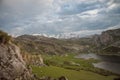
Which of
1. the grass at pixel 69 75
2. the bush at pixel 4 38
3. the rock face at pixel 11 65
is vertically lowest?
the grass at pixel 69 75

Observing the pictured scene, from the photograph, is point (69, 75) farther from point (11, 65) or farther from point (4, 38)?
point (4, 38)

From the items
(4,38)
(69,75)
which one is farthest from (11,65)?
(69,75)

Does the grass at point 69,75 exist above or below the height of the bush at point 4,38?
below

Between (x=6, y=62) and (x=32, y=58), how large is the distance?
79033mm

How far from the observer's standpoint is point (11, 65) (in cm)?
6116

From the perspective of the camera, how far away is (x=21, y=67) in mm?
64500

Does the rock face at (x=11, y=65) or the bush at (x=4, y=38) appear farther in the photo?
the bush at (x=4, y=38)

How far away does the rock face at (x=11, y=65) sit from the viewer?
5925 cm

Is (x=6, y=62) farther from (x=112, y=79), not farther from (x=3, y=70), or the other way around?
(x=112, y=79)

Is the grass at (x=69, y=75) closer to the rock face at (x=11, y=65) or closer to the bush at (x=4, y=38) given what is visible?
the rock face at (x=11, y=65)

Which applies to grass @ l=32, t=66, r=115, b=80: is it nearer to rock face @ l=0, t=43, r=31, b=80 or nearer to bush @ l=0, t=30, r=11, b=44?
rock face @ l=0, t=43, r=31, b=80

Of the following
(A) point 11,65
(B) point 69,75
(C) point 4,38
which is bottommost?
(B) point 69,75

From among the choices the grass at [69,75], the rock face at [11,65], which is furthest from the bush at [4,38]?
the grass at [69,75]

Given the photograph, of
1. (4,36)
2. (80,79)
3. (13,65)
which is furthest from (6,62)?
(80,79)
